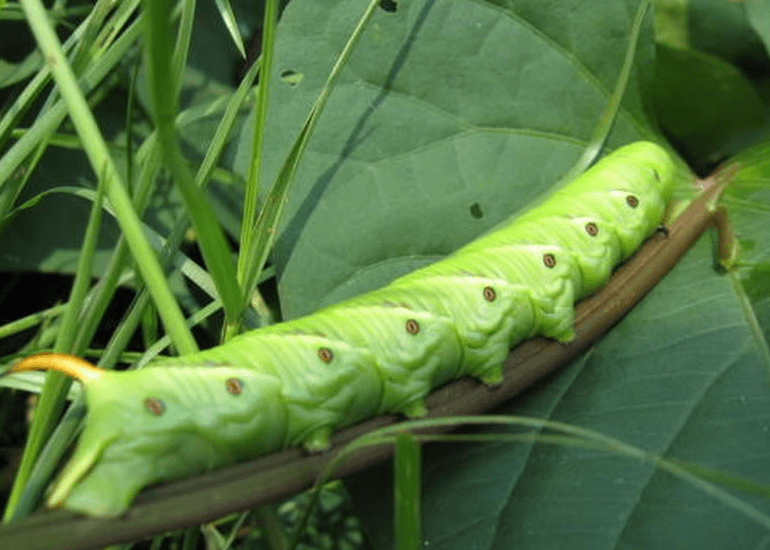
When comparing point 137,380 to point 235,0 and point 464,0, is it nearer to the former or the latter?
point 464,0

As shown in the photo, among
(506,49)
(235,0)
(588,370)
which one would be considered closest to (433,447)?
(588,370)

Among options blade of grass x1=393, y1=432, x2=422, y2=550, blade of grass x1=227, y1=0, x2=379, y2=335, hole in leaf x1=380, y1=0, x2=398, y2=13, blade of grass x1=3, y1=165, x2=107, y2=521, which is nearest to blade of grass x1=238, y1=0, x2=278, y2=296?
blade of grass x1=227, y1=0, x2=379, y2=335

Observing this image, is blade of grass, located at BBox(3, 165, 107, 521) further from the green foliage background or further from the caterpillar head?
the green foliage background

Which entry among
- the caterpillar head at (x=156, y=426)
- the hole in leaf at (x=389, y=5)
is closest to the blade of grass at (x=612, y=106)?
the hole in leaf at (x=389, y=5)

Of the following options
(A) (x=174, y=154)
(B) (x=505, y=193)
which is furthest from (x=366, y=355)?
(B) (x=505, y=193)

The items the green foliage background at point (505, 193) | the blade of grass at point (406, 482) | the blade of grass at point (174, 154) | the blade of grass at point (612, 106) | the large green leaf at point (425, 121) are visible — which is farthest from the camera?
the blade of grass at point (612, 106)

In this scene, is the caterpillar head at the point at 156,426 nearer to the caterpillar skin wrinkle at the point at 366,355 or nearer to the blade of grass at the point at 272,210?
the caterpillar skin wrinkle at the point at 366,355

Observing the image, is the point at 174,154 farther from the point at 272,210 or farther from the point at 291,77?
the point at 291,77
